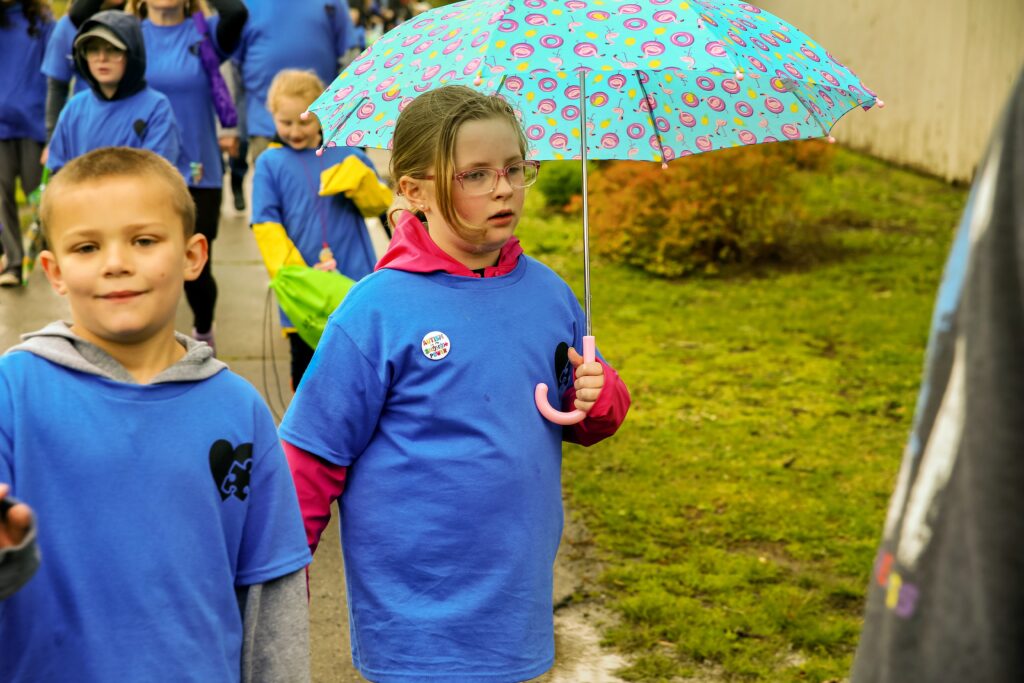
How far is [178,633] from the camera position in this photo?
7.11 ft

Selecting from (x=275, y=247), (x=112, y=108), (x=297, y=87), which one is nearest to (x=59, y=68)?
(x=112, y=108)

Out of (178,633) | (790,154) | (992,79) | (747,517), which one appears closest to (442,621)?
(178,633)

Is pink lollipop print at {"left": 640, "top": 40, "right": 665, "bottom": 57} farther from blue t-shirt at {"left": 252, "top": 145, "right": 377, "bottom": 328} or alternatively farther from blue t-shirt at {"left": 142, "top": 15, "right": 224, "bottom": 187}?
blue t-shirt at {"left": 142, "top": 15, "right": 224, "bottom": 187}

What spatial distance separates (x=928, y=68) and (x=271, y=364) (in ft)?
31.7

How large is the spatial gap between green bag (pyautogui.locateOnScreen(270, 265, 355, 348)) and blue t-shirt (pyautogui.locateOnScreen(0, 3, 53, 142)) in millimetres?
3780

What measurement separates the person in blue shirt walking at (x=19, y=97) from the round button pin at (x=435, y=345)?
21.1ft

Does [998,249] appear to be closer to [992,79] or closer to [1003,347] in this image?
[1003,347]

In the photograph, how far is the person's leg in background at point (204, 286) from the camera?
A: 7336 mm

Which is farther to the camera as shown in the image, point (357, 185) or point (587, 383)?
point (357, 185)

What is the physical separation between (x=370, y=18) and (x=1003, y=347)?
71.6ft

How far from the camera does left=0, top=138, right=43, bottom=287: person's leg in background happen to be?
8.66 m

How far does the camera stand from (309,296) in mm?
5523

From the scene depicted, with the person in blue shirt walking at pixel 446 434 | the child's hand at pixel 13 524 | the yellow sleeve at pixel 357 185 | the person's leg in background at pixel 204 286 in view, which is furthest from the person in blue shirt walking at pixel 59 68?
the child's hand at pixel 13 524

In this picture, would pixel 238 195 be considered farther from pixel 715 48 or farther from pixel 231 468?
pixel 231 468
